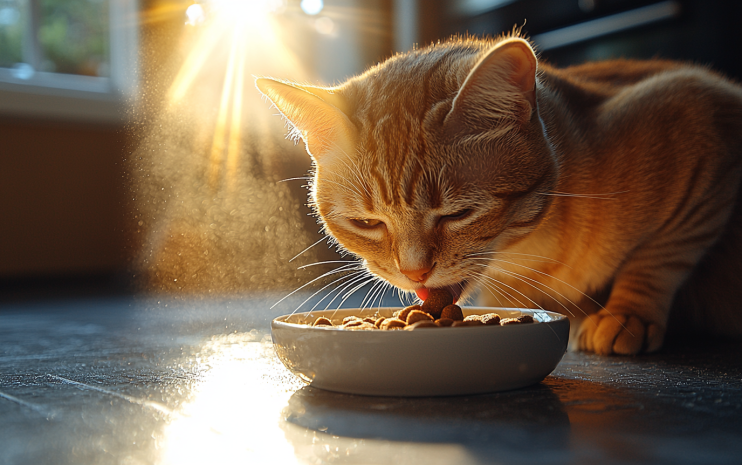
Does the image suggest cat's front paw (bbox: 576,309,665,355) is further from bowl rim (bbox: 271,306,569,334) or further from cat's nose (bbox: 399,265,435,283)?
cat's nose (bbox: 399,265,435,283)

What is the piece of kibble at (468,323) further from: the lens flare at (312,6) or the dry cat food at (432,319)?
the lens flare at (312,6)

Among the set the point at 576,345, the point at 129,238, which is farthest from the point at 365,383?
the point at 129,238

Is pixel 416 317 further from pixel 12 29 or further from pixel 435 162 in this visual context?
pixel 12 29

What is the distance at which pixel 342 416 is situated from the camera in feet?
2.30

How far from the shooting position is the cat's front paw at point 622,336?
1130 mm

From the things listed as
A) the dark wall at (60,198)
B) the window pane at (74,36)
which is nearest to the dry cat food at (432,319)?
the dark wall at (60,198)

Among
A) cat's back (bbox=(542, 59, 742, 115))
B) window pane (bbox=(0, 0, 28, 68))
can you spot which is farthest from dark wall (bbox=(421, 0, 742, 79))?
window pane (bbox=(0, 0, 28, 68))

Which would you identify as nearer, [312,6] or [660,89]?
[660,89]

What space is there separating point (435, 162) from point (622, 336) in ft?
1.62

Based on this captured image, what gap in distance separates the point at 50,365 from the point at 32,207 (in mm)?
2581

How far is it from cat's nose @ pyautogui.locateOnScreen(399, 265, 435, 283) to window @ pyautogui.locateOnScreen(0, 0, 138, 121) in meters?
3.01

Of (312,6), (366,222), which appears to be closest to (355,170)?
(366,222)

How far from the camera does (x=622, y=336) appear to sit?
114 centimetres

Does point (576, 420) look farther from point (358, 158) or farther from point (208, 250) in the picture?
point (208, 250)
